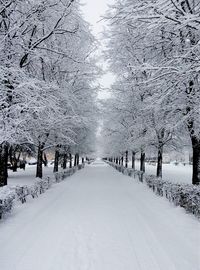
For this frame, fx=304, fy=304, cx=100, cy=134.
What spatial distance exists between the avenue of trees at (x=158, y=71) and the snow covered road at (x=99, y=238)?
3.19 metres

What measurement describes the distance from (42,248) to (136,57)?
14.5 metres

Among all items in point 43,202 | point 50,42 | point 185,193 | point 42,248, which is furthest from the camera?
point 50,42

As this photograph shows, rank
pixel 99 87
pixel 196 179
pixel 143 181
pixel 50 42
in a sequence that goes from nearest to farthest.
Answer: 1. pixel 196 179
2. pixel 50 42
3. pixel 143 181
4. pixel 99 87

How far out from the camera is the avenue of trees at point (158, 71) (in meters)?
6.79

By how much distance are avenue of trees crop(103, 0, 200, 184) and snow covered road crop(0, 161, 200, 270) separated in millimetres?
3191

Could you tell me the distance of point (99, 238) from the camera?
726 cm

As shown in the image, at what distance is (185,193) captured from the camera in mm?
10086

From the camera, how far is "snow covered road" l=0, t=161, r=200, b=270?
5652mm

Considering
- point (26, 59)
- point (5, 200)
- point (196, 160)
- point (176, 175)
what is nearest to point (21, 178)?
point (26, 59)

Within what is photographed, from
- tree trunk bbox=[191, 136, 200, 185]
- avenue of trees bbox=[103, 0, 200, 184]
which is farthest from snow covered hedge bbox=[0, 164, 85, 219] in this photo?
tree trunk bbox=[191, 136, 200, 185]

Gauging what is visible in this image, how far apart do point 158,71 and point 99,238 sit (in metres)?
4.22

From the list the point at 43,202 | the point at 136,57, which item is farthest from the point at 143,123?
the point at 43,202

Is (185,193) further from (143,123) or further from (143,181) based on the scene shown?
(143,181)

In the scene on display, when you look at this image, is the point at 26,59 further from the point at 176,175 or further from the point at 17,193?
the point at 176,175
